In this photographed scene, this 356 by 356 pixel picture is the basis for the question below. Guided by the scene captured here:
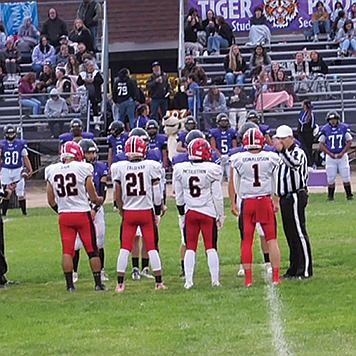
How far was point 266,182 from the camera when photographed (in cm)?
1144

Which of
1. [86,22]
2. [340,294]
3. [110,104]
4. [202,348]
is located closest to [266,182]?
[340,294]

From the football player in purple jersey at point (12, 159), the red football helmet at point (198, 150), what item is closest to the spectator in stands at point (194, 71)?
the football player in purple jersey at point (12, 159)

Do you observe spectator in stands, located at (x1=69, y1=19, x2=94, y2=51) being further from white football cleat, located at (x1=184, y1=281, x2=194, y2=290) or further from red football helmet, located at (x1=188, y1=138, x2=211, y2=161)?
white football cleat, located at (x1=184, y1=281, x2=194, y2=290)

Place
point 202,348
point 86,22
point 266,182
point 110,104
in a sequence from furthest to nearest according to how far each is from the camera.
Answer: point 86,22 → point 110,104 → point 266,182 → point 202,348

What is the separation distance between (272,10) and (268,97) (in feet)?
18.6

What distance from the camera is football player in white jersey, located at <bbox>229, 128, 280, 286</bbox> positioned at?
1142 centimetres

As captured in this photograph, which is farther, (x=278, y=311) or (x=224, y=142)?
(x=224, y=142)

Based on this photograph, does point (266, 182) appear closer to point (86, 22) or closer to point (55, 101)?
point (55, 101)

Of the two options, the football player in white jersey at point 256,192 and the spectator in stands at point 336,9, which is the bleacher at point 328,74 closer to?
the spectator in stands at point 336,9

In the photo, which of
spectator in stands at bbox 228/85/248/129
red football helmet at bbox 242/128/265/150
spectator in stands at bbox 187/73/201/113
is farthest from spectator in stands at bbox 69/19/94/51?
red football helmet at bbox 242/128/265/150

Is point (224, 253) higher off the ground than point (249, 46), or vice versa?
point (249, 46)

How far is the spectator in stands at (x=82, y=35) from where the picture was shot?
26.7 meters

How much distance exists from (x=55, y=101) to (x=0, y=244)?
11.5m

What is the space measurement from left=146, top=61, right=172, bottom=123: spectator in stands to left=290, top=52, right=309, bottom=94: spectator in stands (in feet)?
9.71
